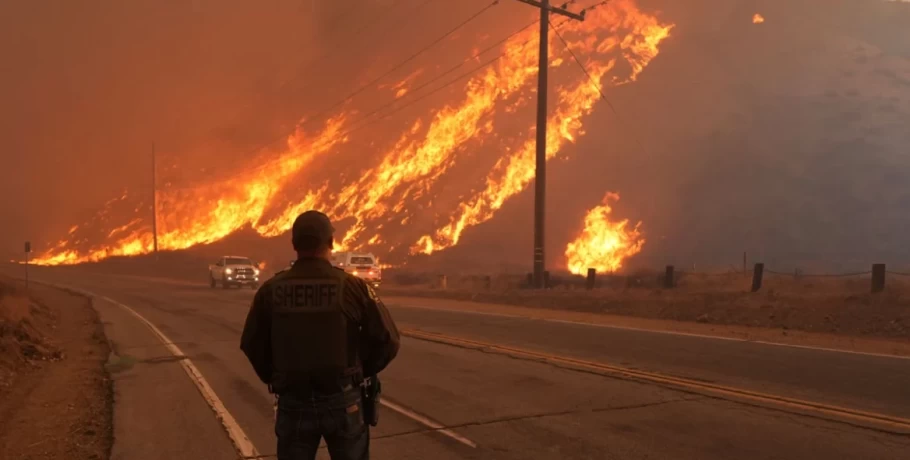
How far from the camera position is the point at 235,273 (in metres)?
35.9

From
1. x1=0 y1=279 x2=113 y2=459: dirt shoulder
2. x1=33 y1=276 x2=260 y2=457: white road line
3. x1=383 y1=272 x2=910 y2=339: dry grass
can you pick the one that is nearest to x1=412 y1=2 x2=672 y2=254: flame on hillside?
x1=383 y1=272 x2=910 y2=339: dry grass

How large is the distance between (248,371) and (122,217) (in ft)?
293

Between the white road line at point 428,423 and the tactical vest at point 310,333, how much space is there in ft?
11.4

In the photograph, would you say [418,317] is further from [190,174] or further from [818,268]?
[190,174]

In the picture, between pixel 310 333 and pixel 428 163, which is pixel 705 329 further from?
pixel 428 163

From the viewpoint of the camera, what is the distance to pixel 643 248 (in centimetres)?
4100

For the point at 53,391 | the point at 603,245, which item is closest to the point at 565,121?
the point at 603,245

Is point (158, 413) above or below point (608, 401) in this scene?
below

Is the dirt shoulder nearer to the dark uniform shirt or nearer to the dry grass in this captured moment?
the dark uniform shirt

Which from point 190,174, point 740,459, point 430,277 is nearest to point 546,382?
point 740,459

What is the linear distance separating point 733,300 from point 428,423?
44.0 ft

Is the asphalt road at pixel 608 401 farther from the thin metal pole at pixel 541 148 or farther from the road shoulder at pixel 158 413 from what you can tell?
the thin metal pole at pixel 541 148

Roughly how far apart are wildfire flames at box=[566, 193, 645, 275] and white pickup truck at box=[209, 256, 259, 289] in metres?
18.2

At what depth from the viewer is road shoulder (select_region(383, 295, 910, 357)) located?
12.2 metres
